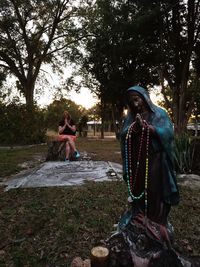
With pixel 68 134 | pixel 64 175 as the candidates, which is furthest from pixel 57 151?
pixel 64 175

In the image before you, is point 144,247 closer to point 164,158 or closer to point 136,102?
point 164,158

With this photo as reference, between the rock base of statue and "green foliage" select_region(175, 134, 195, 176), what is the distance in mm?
5779

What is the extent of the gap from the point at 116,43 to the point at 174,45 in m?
4.05

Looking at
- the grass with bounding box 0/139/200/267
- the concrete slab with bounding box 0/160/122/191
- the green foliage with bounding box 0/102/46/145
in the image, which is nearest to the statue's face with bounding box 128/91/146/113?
the grass with bounding box 0/139/200/267

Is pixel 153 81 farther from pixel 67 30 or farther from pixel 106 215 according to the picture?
pixel 106 215

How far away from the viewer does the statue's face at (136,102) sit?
9.92 ft

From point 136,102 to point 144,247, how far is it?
1.38m

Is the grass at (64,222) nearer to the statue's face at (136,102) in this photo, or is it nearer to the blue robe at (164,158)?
the blue robe at (164,158)

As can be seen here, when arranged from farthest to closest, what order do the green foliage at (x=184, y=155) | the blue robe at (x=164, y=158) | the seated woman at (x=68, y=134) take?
the seated woman at (x=68, y=134)
the green foliage at (x=184, y=155)
the blue robe at (x=164, y=158)

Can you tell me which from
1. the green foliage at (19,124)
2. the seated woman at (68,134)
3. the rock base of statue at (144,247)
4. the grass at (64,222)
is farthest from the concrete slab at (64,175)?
the green foliage at (19,124)

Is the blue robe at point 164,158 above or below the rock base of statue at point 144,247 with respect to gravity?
above

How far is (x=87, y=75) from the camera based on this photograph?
26.3m

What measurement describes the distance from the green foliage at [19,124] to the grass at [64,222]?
11320 millimetres

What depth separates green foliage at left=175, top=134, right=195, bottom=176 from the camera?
342 inches
